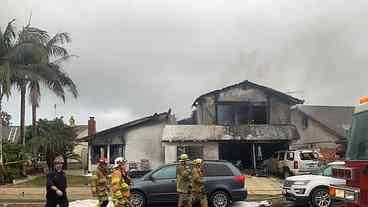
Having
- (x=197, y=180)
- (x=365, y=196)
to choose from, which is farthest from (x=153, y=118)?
(x=365, y=196)

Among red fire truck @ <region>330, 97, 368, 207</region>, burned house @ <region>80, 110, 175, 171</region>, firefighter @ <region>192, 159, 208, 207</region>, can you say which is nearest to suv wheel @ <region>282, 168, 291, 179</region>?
burned house @ <region>80, 110, 175, 171</region>

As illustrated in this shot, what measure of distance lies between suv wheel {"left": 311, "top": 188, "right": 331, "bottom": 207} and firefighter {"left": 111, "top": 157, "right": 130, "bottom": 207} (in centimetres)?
769

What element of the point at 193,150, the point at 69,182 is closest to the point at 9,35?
the point at 69,182

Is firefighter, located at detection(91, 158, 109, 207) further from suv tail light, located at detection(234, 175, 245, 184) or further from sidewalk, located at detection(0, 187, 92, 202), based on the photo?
sidewalk, located at detection(0, 187, 92, 202)

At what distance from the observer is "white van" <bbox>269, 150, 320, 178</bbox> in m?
28.9

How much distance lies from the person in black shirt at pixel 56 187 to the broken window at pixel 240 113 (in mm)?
26707

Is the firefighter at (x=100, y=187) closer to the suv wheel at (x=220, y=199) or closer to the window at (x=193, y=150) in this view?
the suv wheel at (x=220, y=199)

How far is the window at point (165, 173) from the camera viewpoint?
1703 cm

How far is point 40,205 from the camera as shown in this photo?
58.7 ft

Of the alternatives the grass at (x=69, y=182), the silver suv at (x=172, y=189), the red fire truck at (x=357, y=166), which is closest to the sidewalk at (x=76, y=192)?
the grass at (x=69, y=182)

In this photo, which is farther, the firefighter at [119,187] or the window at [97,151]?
the window at [97,151]

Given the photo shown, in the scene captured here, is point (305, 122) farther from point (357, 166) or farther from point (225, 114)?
point (357, 166)

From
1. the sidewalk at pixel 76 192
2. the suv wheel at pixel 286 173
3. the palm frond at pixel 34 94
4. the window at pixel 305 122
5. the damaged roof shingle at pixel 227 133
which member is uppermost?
the palm frond at pixel 34 94

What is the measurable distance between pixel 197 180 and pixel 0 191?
43.5 ft
